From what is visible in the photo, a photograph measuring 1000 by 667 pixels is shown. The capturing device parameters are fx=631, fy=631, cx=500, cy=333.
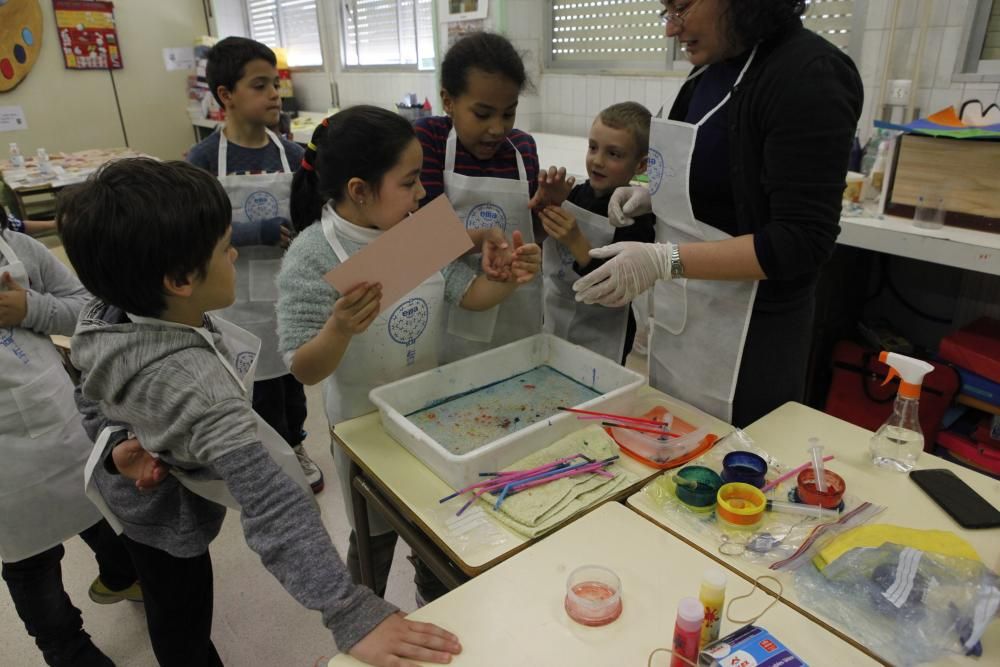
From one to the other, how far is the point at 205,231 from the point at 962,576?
114 cm

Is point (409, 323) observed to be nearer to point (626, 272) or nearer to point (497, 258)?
point (497, 258)

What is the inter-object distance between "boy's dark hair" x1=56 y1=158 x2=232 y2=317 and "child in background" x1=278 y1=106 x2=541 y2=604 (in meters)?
0.25

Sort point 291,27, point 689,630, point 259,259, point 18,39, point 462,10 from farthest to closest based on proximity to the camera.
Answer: point 291,27
point 18,39
point 462,10
point 259,259
point 689,630

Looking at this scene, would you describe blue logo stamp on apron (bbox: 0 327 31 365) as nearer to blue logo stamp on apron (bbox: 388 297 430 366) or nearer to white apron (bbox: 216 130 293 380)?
white apron (bbox: 216 130 293 380)

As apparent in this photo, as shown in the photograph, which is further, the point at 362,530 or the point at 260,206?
the point at 260,206

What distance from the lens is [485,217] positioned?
62.0 inches

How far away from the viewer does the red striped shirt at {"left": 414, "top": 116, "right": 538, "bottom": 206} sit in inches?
59.9

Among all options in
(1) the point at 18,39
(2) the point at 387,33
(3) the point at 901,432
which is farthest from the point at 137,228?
(1) the point at 18,39

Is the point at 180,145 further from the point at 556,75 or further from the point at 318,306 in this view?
the point at 318,306

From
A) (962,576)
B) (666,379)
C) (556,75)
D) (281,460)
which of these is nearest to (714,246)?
(666,379)

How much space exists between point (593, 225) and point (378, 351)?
671 millimetres

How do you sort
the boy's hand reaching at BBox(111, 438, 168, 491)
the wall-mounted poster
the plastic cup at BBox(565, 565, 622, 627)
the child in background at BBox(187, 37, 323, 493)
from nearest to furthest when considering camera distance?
the plastic cup at BBox(565, 565, 622, 627) < the boy's hand reaching at BBox(111, 438, 168, 491) < the child in background at BBox(187, 37, 323, 493) < the wall-mounted poster

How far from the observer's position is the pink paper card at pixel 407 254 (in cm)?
104

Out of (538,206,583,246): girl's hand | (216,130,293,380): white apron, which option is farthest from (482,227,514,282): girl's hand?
(216,130,293,380): white apron
